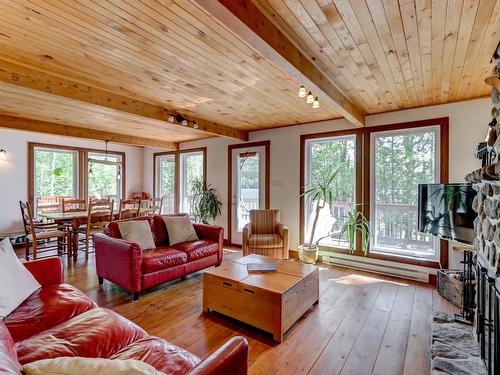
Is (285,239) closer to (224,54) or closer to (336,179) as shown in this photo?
(336,179)

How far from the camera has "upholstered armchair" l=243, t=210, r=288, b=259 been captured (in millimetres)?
4117

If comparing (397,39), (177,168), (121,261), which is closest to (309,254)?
(121,261)

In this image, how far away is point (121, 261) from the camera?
2967 millimetres

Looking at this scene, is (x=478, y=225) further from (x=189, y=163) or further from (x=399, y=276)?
(x=189, y=163)

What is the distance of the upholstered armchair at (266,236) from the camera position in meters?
4.12

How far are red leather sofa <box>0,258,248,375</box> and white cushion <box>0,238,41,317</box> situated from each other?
5 centimetres

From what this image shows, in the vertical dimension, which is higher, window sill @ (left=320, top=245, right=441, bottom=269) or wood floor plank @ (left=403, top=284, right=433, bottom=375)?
window sill @ (left=320, top=245, right=441, bottom=269)

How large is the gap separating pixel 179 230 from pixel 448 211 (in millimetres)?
3198

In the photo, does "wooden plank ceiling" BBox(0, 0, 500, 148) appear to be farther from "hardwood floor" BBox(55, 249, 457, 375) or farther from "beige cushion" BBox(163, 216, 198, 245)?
"hardwood floor" BBox(55, 249, 457, 375)

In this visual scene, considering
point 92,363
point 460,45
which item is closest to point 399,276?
point 460,45

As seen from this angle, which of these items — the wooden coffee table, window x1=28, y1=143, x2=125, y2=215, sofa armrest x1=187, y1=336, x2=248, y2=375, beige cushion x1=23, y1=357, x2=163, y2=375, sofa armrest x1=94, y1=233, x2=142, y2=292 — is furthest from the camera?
window x1=28, y1=143, x2=125, y2=215

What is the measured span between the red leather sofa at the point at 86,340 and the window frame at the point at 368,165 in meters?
3.46

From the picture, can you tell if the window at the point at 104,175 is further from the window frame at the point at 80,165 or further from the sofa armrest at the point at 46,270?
the sofa armrest at the point at 46,270

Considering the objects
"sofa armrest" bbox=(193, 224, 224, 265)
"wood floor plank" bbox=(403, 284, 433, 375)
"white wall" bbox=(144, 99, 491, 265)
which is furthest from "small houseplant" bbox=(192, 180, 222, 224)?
"wood floor plank" bbox=(403, 284, 433, 375)
